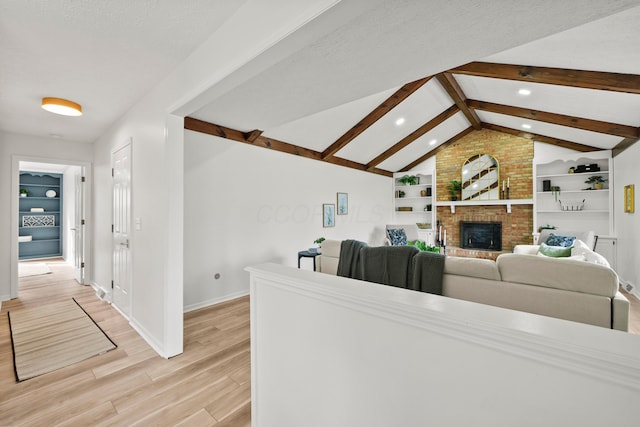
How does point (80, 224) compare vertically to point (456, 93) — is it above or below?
below

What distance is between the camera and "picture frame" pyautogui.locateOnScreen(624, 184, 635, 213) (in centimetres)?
399

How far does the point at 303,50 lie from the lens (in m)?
1.84

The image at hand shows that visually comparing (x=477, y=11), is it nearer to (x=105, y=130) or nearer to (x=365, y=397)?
(x=365, y=397)

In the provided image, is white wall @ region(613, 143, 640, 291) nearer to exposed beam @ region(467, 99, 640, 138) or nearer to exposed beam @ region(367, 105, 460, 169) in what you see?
exposed beam @ region(467, 99, 640, 138)

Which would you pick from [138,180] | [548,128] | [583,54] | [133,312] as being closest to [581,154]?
→ [548,128]

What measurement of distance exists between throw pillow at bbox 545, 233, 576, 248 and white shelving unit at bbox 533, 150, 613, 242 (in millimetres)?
1124

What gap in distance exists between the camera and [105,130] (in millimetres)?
4000

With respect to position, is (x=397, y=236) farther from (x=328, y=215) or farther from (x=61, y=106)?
(x=61, y=106)

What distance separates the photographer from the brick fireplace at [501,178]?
6195 mm

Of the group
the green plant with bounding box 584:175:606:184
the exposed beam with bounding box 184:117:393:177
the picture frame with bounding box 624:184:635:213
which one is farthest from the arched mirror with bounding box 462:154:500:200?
the exposed beam with bounding box 184:117:393:177

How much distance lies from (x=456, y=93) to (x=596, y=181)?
3.41 m

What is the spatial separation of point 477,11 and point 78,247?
6.47 m

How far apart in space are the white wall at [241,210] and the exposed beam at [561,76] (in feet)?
9.61

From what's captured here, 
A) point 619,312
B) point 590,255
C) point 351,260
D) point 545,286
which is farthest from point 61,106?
point 590,255
